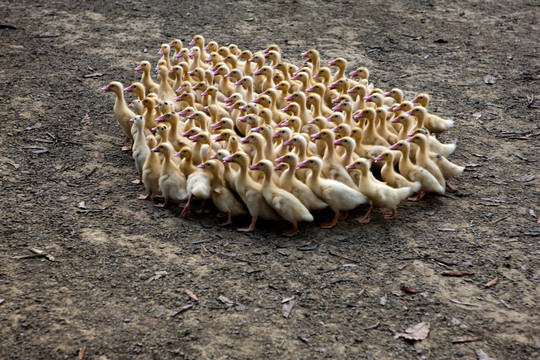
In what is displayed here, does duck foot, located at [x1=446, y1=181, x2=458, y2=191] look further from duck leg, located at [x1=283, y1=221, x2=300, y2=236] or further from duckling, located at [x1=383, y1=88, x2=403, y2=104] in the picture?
duck leg, located at [x1=283, y1=221, x2=300, y2=236]

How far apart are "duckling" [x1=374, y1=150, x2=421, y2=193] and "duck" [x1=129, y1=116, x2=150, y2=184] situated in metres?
2.66

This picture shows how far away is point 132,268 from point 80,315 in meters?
0.73

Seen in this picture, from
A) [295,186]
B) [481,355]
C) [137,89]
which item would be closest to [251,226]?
[295,186]

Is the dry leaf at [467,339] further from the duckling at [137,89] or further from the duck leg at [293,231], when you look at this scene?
the duckling at [137,89]

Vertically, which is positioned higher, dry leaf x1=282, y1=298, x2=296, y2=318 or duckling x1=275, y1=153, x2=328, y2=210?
duckling x1=275, y1=153, x2=328, y2=210

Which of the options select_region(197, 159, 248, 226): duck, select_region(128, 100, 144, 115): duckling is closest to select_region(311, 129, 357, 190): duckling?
select_region(197, 159, 248, 226): duck

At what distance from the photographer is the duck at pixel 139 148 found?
652cm

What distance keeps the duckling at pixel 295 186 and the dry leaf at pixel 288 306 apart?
129 centimetres

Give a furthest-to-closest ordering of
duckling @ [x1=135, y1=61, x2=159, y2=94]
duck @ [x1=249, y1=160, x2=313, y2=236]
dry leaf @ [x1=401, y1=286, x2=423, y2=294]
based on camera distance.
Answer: duckling @ [x1=135, y1=61, x2=159, y2=94], duck @ [x1=249, y1=160, x2=313, y2=236], dry leaf @ [x1=401, y1=286, x2=423, y2=294]

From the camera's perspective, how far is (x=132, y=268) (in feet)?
17.2

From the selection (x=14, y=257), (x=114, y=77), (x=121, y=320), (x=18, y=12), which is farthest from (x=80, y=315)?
(x=18, y=12)

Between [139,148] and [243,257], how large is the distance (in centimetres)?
201

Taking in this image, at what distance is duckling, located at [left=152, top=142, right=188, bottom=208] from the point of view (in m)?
6.09

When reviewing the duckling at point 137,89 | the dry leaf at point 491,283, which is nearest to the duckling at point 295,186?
the dry leaf at point 491,283
